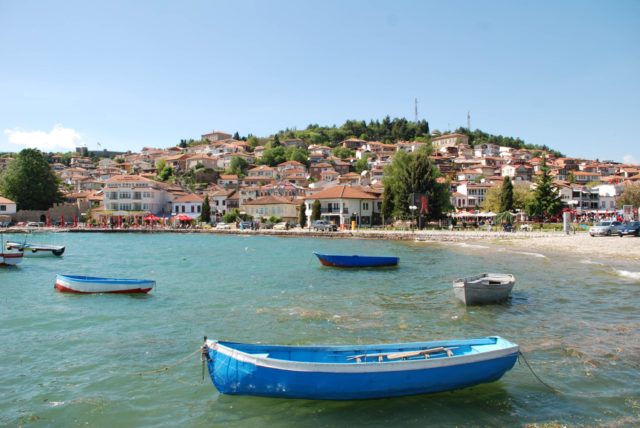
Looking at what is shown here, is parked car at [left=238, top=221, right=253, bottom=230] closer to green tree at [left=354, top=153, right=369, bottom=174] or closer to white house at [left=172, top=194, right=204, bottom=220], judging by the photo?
white house at [left=172, top=194, right=204, bottom=220]

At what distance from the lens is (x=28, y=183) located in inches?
3216

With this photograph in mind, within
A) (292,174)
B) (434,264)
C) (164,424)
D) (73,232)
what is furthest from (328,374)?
(292,174)

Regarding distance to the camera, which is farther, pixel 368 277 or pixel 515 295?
pixel 368 277

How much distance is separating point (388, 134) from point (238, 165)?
241 ft

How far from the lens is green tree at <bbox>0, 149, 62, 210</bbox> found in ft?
266

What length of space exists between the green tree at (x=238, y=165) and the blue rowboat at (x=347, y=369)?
109943 mm

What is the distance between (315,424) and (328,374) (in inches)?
35.7

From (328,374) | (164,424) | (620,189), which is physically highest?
(620,189)

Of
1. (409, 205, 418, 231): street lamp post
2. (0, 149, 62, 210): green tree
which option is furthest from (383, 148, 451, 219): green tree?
(0, 149, 62, 210): green tree

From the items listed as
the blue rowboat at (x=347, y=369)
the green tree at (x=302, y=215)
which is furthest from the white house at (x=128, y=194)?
the blue rowboat at (x=347, y=369)

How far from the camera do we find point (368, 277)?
27.0 m

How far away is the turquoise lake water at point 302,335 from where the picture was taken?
30.5ft

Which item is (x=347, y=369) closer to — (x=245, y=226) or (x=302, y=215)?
(x=302, y=215)

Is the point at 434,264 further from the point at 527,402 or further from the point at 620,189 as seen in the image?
the point at 620,189
